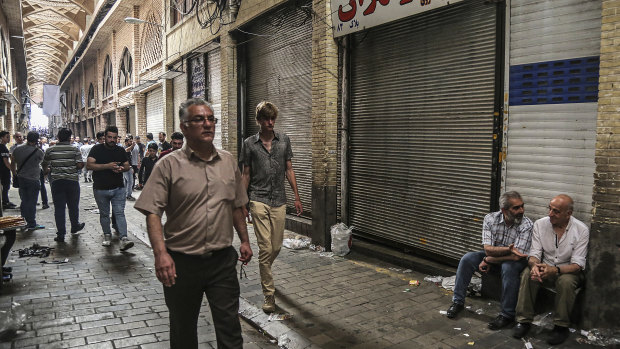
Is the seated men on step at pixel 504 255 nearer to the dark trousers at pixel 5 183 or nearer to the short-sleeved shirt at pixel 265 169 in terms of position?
the short-sleeved shirt at pixel 265 169

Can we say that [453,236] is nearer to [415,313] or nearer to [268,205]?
[415,313]

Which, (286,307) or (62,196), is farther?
(62,196)

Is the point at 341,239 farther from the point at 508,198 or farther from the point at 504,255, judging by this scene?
the point at 508,198

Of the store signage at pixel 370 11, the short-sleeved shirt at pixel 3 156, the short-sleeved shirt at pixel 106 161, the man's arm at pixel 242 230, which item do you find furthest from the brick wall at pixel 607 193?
the short-sleeved shirt at pixel 3 156

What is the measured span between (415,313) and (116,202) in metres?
5.24

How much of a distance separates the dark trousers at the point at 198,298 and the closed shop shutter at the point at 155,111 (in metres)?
14.9

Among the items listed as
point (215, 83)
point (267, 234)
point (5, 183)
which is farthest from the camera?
point (215, 83)

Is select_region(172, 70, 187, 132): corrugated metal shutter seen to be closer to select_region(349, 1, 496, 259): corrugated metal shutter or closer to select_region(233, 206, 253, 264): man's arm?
select_region(349, 1, 496, 259): corrugated metal shutter

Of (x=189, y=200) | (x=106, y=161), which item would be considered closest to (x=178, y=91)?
(x=106, y=161)

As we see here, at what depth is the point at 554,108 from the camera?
4.44 metres

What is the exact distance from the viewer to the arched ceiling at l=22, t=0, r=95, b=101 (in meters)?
28.6

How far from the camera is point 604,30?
12.5ft

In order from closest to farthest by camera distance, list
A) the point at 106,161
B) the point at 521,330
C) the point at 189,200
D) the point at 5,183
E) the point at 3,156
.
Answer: the point at 189,200 → the point at 521,330 → the point at 106,161 → the point at 3,156 → the point at 5,183

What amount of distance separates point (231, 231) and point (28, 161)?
25.5 ft
